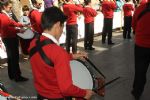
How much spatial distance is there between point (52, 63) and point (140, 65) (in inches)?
131

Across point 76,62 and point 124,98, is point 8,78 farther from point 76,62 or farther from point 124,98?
point 76,62

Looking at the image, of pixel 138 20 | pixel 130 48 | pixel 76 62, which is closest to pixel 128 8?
pixel 130 48

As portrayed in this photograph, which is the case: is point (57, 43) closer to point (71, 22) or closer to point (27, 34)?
point (27, 34)

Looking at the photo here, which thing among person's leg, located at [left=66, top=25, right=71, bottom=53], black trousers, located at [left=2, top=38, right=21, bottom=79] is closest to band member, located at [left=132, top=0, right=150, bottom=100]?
black trousers, located at [left=2, top=38, right=21, bottom=79]

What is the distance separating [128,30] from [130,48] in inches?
77.9

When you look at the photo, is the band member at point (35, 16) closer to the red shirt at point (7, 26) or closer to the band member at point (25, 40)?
the band member at point (25, 40)

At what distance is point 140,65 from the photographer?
6492 mm

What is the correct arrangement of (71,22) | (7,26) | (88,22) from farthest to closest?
(88,22) → (71,22) → (7,26)

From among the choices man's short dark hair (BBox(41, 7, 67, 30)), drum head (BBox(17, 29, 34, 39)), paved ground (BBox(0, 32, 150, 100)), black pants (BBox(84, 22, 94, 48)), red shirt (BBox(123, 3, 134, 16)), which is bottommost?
paved ground (BBox(0, 32, 150, 100))

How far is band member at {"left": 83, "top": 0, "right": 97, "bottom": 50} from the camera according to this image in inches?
458

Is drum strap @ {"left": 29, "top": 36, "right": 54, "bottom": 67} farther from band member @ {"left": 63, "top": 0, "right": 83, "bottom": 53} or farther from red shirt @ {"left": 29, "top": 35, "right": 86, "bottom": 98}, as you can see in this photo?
→ band member @ {"left": 63, "top": 0, "right": 83, "bottom": 53}

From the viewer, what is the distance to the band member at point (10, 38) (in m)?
7.73

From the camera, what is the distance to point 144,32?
6.22 meters

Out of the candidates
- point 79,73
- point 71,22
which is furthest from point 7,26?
point 79,73
